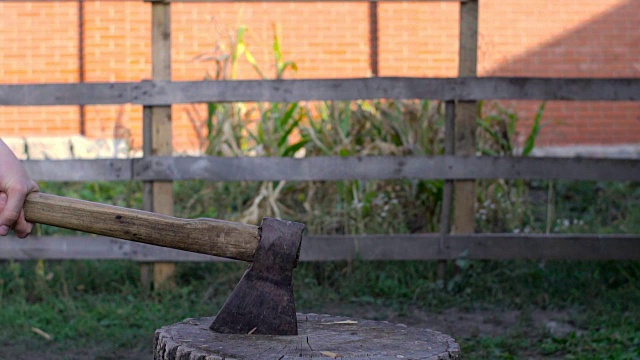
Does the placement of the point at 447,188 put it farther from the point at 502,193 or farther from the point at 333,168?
the point at 502,193

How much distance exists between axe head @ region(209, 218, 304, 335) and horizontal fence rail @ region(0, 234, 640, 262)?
8.78 ft

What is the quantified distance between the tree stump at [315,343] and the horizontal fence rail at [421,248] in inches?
98.9

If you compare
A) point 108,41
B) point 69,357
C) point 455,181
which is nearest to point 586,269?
point 455,181

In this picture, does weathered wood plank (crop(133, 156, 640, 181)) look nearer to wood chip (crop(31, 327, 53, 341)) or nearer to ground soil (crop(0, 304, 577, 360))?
ground soil (crop(0, 304, 577, 360))

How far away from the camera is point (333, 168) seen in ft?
16.3

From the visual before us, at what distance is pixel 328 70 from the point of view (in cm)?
1045

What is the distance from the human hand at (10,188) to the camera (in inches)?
82.6

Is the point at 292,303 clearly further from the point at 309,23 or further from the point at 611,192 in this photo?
the point at 309,23

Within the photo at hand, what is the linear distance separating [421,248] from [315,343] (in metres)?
→ 2.87

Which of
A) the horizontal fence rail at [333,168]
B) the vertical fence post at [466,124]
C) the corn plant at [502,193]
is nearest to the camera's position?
the horizontal fence rail at [333,168]

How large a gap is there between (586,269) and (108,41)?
728 centimetres

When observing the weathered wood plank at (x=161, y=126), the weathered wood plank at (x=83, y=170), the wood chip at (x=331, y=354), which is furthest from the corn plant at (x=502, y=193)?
the wood chip at (x=331, y=354)

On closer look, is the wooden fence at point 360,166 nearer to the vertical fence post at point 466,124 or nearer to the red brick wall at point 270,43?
the vertical fence post at point 466,124

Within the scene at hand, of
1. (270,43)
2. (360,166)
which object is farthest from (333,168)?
(270,43)
